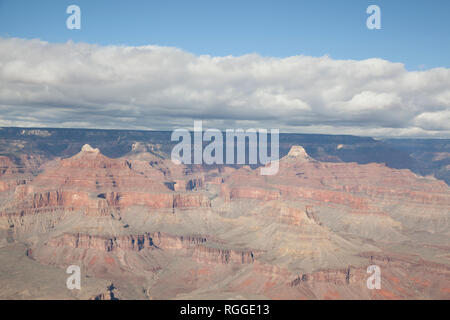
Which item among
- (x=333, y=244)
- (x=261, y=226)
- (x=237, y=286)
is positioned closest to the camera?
(x=237, y=286)

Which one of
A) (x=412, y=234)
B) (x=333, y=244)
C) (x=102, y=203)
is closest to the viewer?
(x=333, y=244)

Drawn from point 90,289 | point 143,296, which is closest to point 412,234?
point 143,296

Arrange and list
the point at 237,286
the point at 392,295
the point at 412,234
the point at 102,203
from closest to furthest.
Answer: the point at 392,295 < the point at 237,286 < the point at 102,203 < the point at 412,234

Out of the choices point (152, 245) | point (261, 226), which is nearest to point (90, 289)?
point (152, 245)

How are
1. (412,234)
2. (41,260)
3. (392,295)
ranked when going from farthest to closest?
1. (412,234)
2. (41,260)
3. (392,295)

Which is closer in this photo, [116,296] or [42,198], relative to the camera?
[116,296]

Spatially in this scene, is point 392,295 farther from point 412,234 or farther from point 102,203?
point 102,203

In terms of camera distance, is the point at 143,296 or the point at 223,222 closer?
the point at 143,296

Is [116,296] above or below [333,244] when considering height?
below

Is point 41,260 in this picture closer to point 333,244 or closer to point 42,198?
point 42,198
